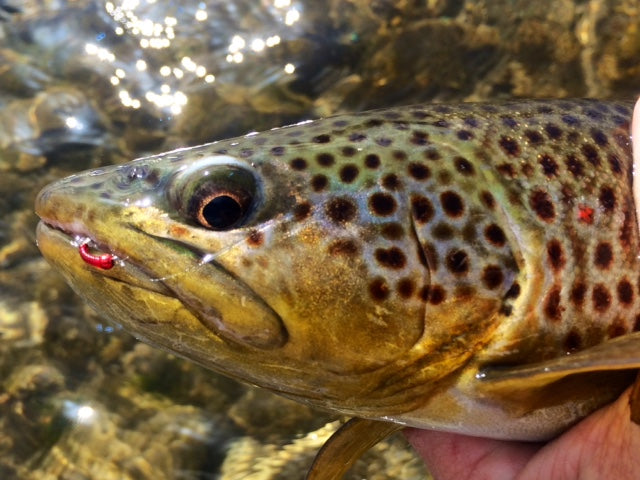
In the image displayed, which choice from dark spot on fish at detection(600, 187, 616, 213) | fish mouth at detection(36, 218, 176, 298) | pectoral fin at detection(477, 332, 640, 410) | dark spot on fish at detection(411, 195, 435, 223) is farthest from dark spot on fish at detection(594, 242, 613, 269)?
fish mouth at detection(36, 218, 176, 298)

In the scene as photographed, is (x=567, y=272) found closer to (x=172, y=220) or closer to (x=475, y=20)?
(x=172, y=220)

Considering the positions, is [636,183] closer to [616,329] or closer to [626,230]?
[626,230]

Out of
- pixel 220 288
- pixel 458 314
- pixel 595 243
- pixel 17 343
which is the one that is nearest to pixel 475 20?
pixel 595 243

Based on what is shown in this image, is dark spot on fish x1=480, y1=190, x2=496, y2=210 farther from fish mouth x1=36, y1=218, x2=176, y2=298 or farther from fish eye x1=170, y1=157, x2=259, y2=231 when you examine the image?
fish mouth x1=36, y1=218, x2=176, y2=298

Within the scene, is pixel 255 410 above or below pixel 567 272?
below

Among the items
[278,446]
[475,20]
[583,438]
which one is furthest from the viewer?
[475,20]

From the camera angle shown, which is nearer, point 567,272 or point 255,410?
point 567,272
